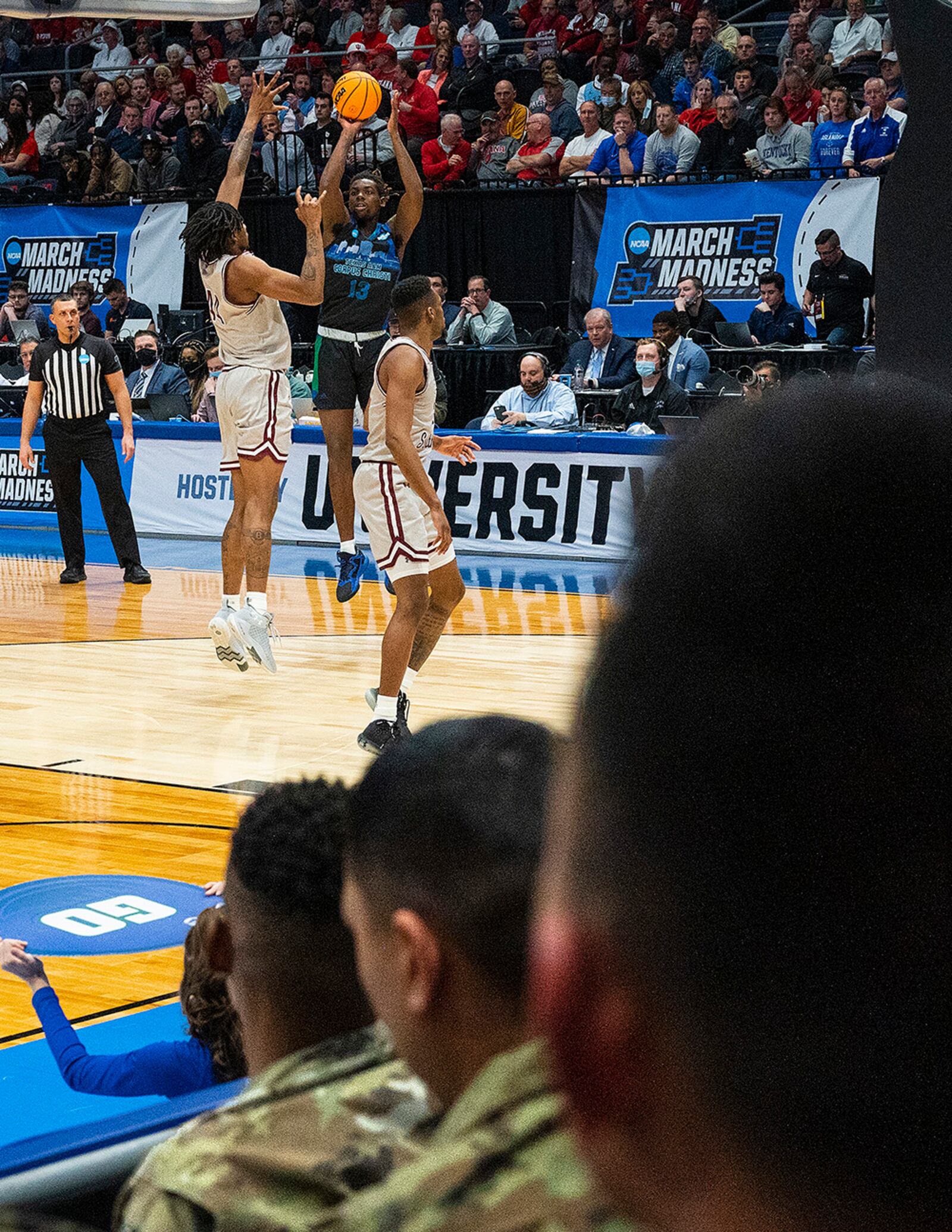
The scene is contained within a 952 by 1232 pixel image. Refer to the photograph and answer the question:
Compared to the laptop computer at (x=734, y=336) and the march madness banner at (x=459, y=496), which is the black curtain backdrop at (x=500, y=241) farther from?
the march madness banner at (x=459, y=496)

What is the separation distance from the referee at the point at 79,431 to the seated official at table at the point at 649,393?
11.9 feet

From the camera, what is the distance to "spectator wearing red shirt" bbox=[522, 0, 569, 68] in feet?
53.2

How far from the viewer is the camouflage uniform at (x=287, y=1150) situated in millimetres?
908

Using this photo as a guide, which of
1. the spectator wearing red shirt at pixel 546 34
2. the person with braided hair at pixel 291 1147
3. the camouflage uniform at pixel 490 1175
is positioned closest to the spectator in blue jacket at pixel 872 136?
the spectator wearing red shirt at pixel 546 34

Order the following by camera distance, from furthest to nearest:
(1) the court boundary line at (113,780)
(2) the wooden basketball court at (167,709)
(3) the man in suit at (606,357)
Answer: (3) the man in suit at (606,357)
(1) the court boundary line at (113,780)
(2) the wooden basketball court at (167,709)

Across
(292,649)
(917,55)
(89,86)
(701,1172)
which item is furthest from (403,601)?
(89,86)

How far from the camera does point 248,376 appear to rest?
292 inches

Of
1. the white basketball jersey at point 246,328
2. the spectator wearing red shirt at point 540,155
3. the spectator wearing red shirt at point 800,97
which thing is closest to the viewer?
the white basketball jersey at point 246,328

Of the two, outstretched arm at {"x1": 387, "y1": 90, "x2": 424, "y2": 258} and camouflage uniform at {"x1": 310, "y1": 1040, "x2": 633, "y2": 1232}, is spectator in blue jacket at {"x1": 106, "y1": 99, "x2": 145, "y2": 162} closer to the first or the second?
outstretched arm at {"x1": 387, "y1": 90, "x2": 424, "y2": 258}

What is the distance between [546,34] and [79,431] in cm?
819

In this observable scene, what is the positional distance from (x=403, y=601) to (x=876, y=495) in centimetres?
563

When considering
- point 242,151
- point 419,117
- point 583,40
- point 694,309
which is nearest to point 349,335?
point 242,151

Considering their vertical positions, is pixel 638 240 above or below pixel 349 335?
above

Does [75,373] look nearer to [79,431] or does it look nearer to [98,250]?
[79,431]
